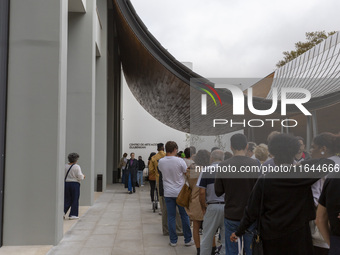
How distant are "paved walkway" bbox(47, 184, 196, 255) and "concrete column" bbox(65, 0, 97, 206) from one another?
137cm

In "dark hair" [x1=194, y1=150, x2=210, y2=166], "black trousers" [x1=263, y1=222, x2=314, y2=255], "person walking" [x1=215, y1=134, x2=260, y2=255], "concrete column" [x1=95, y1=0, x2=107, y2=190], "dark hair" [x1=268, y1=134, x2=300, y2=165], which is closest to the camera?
"black trousers" [x1=263, y1=222, x2=314, y2=255]

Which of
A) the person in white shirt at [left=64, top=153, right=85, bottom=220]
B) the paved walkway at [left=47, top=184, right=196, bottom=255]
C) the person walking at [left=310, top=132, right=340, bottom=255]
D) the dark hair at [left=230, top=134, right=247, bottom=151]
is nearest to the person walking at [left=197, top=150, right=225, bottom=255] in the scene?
the dark hair at [left=230, top=134, right=247, bottom=151]

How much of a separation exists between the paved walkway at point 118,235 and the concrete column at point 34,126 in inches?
22.2

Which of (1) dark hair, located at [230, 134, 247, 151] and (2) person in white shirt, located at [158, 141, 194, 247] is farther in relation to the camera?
(2) person in white shirt, located at [158, 141, 194, 247]

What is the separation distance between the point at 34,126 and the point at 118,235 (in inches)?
101

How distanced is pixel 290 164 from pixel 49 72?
15.0ft

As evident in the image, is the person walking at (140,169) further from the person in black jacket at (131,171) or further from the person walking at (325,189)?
the person walking at (325,189)

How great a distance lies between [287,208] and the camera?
2.85m

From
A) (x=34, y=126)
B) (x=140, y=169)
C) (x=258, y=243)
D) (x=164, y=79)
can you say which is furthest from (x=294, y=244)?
(x=140, y=169)

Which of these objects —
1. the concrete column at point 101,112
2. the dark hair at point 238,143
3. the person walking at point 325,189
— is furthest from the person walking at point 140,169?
the person walking at point 325,189

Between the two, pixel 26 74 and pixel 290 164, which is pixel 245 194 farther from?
pixel 26 74

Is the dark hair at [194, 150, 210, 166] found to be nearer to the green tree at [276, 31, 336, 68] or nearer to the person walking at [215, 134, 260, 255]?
the person walking at [215, 134, 260, 255]

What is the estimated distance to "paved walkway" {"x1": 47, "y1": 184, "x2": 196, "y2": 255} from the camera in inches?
231

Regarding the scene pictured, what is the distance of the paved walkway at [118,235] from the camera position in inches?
231
